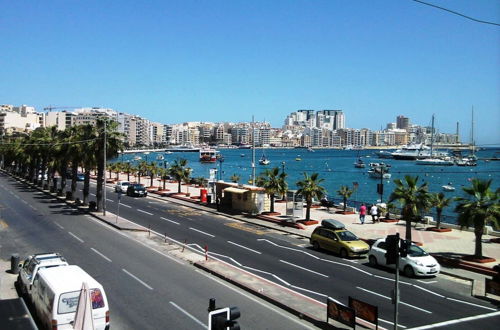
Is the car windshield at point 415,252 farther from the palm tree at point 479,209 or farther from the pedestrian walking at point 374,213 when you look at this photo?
the pedestrian walking at point 374,213

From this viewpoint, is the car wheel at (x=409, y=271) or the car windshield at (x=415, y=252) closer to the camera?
the car wheel at (x=409, y=271)

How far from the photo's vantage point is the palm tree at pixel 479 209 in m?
22.6

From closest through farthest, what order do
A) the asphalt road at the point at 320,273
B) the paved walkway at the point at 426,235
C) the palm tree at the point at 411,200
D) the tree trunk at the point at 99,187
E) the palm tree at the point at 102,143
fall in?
1. the asphalt road at the point at 320,273
2. the palm tree at the point at 411,200
3. the paved walkway at the point at 426,235
4. the tree trunk at the point at 99,187
5. the palm tree at the point at 102,143

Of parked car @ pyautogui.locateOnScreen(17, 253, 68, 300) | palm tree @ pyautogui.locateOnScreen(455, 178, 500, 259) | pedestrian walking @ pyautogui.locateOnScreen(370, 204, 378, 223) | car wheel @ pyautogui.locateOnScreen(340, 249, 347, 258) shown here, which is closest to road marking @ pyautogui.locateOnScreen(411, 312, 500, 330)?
palm tree @ pyautogui.locateOnScreen(455, 178, 500, 259)

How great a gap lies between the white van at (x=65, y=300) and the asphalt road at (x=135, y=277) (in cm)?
165

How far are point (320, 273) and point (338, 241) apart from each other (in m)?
4.33

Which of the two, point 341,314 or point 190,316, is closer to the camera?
point 341,314

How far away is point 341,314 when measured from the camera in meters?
14.0

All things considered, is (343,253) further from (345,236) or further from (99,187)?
(99,187)

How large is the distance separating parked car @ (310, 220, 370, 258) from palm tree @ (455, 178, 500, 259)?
5.15 metres

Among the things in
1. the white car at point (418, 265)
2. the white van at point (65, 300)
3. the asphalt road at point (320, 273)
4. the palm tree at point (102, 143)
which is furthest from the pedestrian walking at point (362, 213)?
the white van at point (65, 300)

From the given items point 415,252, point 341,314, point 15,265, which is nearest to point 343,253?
point 415,252

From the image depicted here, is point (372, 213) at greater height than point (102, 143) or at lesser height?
lesser

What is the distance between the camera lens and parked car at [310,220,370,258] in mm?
25016
